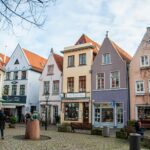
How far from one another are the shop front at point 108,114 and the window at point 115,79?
2169 mm

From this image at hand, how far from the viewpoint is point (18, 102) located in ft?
138

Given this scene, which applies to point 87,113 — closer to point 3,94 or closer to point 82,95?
point 82,95

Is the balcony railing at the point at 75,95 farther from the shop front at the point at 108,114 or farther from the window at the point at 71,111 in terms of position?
the shop front at the point at 108,114

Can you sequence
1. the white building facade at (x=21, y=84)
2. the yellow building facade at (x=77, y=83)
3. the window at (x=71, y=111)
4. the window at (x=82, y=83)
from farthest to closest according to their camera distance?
the white building facade at (x=21, y=84) → the window at (x=71, y=111) → the window at (x=82, y=83) → the yellow building facade at (x=77, y=83)

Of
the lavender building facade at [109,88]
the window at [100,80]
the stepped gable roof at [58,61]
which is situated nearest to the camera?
the lavender building facade at [109,88]

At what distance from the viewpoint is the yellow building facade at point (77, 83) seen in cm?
3451

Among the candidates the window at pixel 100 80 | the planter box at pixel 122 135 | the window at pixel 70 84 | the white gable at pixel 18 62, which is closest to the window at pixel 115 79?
the window at pixel 100 80

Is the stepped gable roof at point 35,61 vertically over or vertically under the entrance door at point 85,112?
over

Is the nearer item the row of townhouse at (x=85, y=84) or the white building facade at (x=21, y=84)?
the row of townhouse at (x=85, y=84)

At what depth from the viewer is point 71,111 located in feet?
117

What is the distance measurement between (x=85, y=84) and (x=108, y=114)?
4.99 meters

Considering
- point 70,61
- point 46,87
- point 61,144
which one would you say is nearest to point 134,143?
point 61,144

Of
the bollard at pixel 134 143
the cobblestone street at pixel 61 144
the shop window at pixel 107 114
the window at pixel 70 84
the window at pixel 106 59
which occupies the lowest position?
the cobblestone street at pixel 61 144

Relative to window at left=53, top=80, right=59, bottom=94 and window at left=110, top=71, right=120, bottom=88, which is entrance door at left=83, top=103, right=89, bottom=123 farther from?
window at left=53, top=80, right=59, bottom=94
